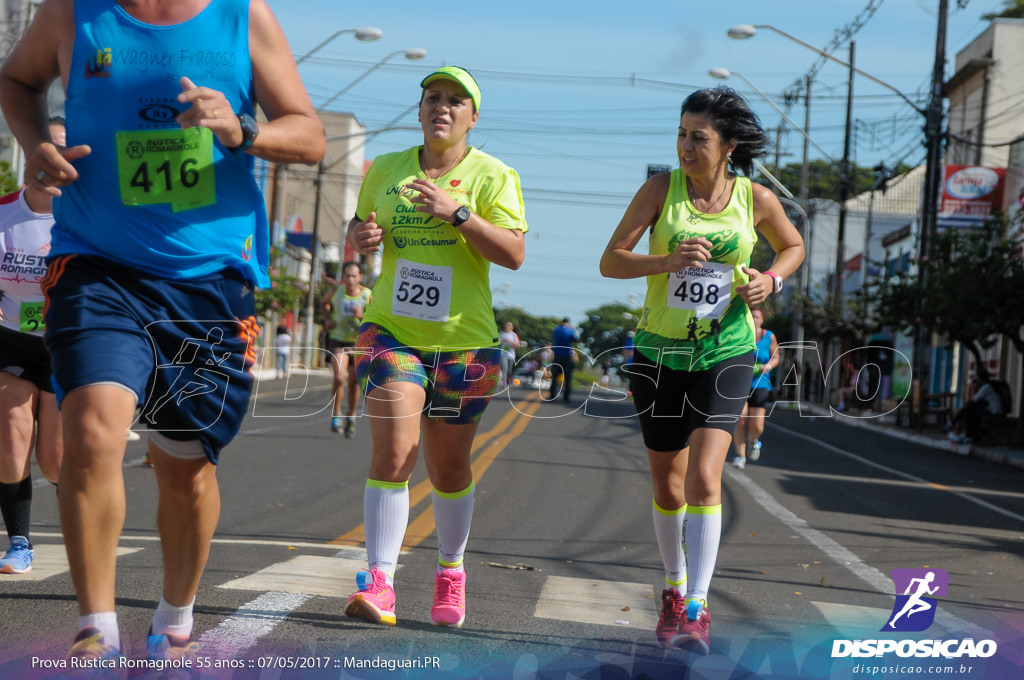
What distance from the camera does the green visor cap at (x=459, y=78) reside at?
16.4ft

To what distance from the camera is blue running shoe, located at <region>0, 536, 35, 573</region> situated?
561 cm

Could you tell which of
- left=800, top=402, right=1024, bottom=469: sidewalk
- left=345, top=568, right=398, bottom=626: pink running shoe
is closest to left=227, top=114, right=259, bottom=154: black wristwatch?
left=345, top=568, right=398, bottom=626: pink running shoe

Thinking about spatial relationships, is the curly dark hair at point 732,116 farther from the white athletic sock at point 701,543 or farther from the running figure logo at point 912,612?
the running figure logo at point 912,612

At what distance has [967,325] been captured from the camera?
2581 cm

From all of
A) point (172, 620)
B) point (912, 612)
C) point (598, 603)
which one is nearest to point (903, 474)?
point (912, 612)

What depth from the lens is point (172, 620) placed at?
371 cm

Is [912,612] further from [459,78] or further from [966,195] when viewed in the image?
[966,195]

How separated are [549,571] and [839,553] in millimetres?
2542

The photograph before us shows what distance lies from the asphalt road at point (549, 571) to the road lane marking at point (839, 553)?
1.2 inches

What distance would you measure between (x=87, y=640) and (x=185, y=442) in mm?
649

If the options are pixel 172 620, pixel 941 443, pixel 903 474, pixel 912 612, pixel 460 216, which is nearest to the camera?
pixel 172 620

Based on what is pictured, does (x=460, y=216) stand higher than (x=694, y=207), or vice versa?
(x=694, y=207)

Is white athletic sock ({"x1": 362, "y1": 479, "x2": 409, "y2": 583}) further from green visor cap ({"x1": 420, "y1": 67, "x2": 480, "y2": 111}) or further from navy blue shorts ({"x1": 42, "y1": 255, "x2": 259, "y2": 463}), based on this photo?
green visor cap ({"x1": 420, "y1": 67, "x2": 480, "y2": 111})

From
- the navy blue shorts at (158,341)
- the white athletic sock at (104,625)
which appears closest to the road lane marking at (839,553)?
the navy blue shorts at (158,341)
